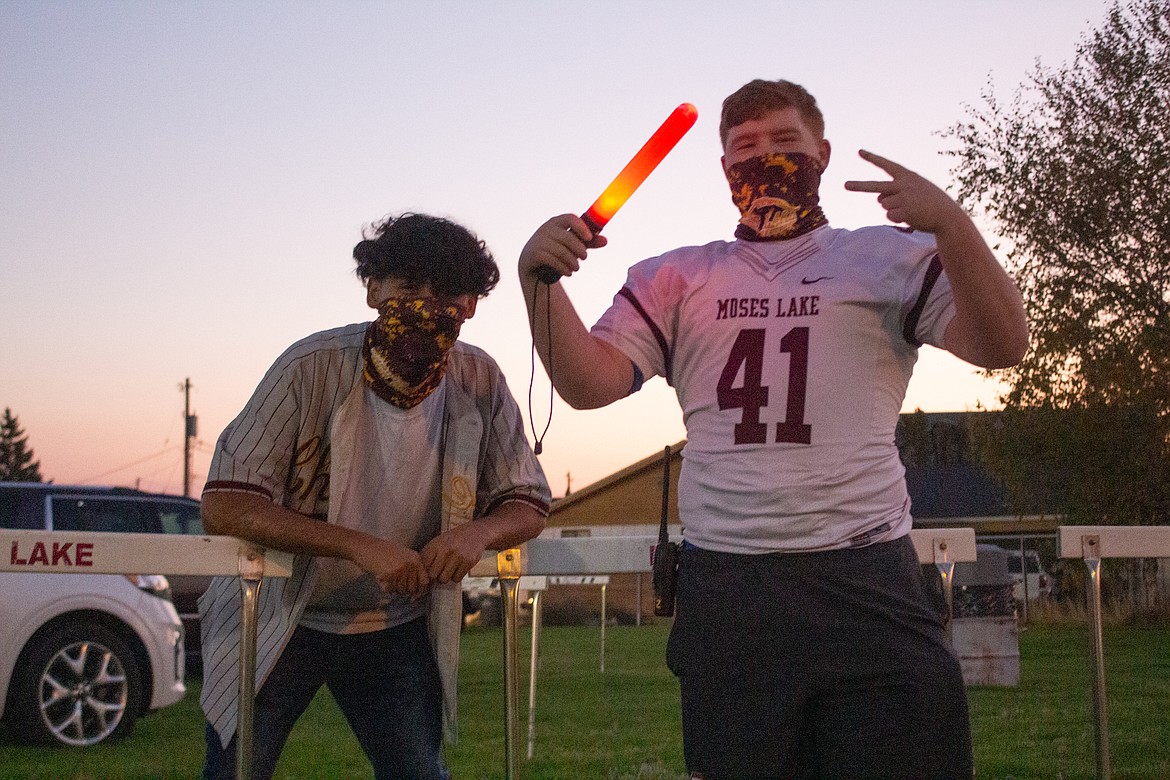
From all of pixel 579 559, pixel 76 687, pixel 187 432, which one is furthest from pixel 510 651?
pixel 187 432

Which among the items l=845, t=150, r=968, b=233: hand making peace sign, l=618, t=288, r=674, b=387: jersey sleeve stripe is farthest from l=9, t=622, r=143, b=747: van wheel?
l=845, t=150, r=968, b=233: hand making peace sign

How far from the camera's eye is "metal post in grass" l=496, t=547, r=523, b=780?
3.15m

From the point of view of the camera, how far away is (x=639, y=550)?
3609mm

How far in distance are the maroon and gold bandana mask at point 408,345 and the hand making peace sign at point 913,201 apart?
4.52ft

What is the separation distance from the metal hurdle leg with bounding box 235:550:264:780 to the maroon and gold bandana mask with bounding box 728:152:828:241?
53.6 inches

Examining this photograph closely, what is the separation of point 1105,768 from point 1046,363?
2278cm

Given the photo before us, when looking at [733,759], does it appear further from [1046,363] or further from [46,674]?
[1046,363]

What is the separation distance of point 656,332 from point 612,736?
26.8 ft

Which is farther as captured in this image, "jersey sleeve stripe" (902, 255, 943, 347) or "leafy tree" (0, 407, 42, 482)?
"leafy tree" (0, 407, 42, 482)

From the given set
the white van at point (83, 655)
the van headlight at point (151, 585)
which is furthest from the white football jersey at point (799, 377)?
the van headlight at point (151, 585)

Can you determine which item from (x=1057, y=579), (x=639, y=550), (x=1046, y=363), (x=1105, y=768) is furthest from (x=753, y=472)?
(x=1057, y=579)

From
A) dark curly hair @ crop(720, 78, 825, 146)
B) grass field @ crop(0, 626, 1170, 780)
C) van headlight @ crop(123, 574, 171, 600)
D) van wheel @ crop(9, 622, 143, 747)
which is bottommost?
grass field @ crop(0, 626, 1170, 780)

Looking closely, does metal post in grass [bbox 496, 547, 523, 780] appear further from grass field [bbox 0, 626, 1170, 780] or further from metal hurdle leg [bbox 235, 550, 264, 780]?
grass field [bbox 0, 626, 1170, 780]

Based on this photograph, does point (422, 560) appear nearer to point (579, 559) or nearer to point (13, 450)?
point (579, 559)
